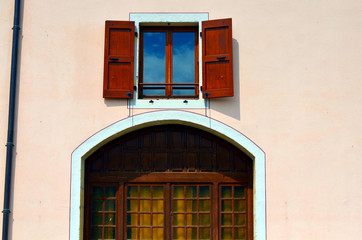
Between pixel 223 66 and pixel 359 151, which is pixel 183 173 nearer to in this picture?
pixel 223 66

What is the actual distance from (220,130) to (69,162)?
2395mm

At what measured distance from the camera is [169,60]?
7.46m

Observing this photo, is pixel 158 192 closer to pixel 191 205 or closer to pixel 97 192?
pixel 191 205

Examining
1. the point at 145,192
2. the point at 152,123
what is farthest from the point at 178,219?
the point at 152,123

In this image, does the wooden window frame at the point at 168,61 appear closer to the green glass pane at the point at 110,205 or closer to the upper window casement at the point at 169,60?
the upper window casement at the point at 169,60

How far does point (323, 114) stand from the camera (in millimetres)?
7059

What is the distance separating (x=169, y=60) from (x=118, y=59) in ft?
2.78

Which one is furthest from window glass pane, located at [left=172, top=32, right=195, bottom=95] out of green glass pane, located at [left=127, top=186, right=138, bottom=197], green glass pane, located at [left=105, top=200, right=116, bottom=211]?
green glass pane, located at [left=105, top=200, right=116, bottom=211]

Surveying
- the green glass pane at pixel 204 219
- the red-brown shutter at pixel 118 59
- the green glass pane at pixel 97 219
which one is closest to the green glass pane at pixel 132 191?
the green glass pane at pixel 97 219

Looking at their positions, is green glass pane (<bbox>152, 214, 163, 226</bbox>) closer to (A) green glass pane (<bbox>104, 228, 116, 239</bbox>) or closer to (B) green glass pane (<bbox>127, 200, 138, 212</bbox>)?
(B) green glass pane (<bbox>127, 200, 138, 212</bbox>)

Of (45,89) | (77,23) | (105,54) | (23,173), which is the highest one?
(77,23)

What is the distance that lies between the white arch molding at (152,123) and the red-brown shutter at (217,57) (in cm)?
50

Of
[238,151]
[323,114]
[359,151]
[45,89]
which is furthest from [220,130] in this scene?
[45,89]

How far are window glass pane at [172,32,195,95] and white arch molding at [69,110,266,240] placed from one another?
511 mm
